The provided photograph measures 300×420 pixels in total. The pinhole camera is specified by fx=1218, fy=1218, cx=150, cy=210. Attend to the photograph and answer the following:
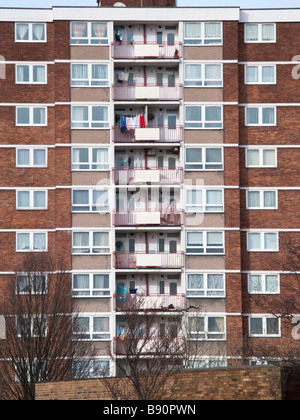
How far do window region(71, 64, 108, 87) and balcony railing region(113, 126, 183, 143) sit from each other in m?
3.21

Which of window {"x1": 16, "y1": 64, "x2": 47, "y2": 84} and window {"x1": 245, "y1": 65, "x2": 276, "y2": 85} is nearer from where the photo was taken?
window {"x1": 16, "y1": 64, "x2": 47, "y2": 84}

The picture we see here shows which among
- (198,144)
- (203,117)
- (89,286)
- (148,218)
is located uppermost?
(203,117)

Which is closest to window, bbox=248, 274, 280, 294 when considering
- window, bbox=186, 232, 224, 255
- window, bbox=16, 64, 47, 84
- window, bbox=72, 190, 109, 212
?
window, bbox=186, 232, 224, 255

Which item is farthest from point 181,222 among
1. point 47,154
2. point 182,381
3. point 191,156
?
point 182,381

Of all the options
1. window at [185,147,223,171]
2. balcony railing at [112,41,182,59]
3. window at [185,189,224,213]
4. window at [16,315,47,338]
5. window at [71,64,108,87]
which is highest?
balcony railing at [112,41,182,59]

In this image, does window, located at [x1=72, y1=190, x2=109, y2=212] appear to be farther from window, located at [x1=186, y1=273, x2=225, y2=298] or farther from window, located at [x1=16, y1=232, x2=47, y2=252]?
window, located at [x1=186, y1=273, x2=225, y2=298]

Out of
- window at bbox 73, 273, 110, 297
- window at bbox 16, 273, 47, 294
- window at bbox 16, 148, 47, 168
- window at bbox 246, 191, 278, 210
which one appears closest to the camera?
window at bbox 16, 273, 47, 294

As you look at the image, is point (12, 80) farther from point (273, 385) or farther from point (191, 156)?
point (273, 385)

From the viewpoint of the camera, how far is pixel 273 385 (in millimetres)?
48188

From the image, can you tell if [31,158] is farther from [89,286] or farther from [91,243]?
[89,286]

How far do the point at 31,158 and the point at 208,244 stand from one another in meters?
12.4

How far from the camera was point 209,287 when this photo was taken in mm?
75125

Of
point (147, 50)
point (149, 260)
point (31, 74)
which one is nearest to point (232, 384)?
point (149, 260)

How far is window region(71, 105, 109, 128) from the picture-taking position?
7606cm
